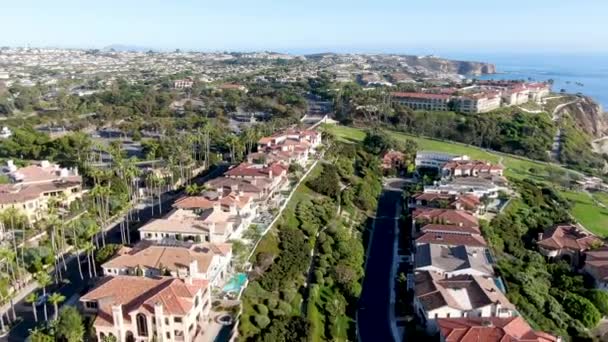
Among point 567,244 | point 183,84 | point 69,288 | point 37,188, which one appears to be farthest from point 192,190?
point 183,84

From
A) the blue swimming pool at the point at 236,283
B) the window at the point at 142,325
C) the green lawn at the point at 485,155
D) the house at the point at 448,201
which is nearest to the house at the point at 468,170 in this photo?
the green lawn at the point at 485,155

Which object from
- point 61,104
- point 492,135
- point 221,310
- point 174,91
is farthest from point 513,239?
point 174,91

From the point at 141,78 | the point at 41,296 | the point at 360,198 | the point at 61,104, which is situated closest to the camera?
the point at 41,296

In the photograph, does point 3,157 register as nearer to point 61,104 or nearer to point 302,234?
point 61,104

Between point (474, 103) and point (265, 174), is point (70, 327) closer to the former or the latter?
point (265, 174)

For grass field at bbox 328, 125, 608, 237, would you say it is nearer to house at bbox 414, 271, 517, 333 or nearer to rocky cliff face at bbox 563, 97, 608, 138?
house at bbox 414, 271, 517, 333

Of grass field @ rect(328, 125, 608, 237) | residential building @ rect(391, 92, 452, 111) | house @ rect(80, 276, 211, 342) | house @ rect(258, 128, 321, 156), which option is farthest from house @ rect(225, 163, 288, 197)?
residential building @ rect(391, 92, 452, 111)
